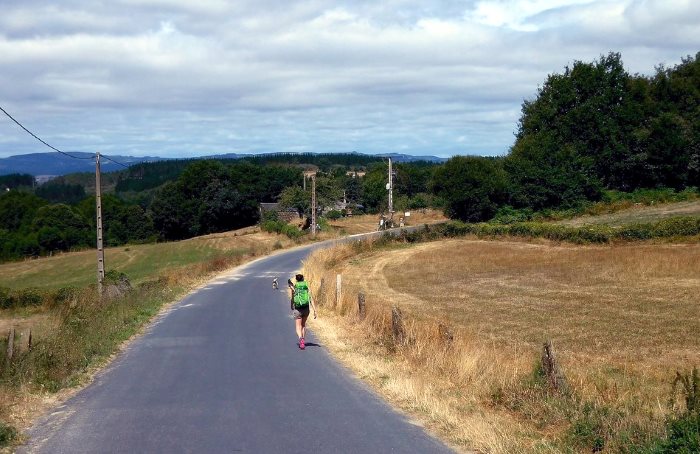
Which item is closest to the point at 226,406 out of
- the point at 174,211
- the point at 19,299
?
the point at 19,299

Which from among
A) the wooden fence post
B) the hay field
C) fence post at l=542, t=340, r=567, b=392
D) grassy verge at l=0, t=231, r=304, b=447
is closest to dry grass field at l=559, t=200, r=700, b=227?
the hay field

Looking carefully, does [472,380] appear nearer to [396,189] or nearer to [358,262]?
[358,262]

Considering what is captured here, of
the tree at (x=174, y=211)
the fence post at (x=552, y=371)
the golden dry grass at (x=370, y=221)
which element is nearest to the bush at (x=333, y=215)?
the golden dry grass at (x=370, y=221)

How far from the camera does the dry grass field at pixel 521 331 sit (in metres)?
9.42

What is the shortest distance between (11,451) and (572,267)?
34.7 m

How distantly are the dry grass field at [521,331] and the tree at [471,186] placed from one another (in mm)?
19257

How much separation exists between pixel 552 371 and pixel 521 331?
12.8m

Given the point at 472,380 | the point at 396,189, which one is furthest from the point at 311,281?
the point at 396,189

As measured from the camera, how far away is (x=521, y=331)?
22.7 meters

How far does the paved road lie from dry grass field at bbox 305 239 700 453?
2.45 feet

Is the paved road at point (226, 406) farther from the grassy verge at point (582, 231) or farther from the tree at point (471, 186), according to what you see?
the tree at point (471, 186)

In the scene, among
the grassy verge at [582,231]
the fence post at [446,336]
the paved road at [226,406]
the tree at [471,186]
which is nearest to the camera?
the paved road at [226,406]

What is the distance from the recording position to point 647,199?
71.8 meters

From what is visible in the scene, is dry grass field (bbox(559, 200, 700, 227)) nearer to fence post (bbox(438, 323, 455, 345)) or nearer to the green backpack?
the green backpack
